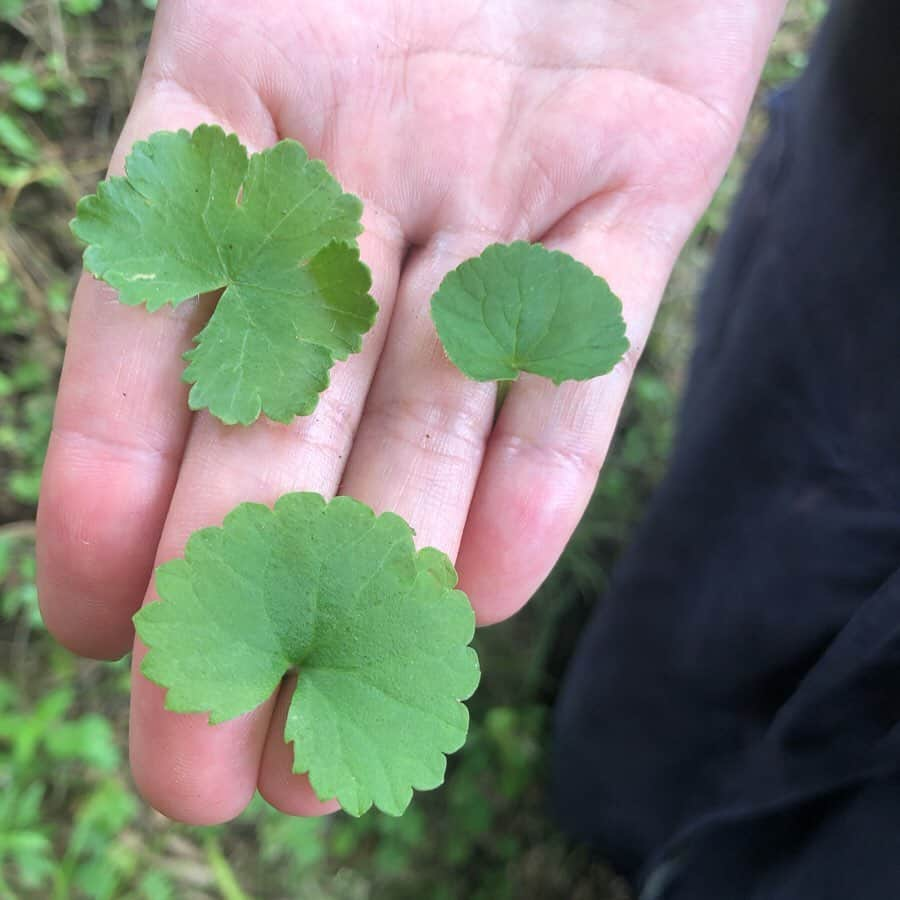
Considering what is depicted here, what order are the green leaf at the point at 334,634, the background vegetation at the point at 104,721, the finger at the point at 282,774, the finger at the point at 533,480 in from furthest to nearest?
the background vegetation at the point at 104,721 < the finger at the point at 533,480 < the finger at the point at 282,774 < the green leaf at the point at 334,634

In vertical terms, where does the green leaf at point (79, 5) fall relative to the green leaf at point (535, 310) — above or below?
above

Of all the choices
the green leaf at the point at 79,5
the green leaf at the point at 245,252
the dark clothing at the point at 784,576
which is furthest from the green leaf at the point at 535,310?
the green leaf at the point at 79,5

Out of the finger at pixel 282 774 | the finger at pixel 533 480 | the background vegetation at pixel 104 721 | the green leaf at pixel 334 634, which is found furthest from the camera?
the background vegetation at pixel 104 721

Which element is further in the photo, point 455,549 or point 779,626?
point 779,626

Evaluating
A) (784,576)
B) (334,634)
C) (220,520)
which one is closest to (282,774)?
(334,634)

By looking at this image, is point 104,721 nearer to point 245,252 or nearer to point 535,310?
point 245,252

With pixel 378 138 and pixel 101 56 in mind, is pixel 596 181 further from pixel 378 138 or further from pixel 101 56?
pixel 101 56

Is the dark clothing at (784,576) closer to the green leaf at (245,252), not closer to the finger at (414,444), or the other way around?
the finger at (414,444)

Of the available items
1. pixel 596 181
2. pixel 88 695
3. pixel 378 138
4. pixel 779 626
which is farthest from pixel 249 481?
pixel 88 695
